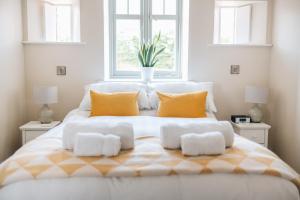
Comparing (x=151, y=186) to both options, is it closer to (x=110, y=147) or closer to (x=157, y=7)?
(x=110, y=147)

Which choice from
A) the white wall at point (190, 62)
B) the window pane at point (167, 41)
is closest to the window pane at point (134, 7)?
the window pane at point (167, 41)

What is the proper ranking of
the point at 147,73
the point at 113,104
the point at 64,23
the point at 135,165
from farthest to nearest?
the point at 64,23
the point at 147,73
the point at 113,104
the point at 135,165

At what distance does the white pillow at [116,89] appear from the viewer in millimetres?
3477

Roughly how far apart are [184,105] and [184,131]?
1098 millimetres

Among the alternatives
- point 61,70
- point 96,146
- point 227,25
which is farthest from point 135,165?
point 227,25

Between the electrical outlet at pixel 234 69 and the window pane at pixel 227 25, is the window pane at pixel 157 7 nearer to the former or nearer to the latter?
the window pane at pixel 227 25

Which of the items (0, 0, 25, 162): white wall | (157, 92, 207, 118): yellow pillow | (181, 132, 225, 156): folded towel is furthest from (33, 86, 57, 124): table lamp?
(181, 132, 225, 156): folded towel

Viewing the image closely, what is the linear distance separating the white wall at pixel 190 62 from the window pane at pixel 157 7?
0.49 metres

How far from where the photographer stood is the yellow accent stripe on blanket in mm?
1774

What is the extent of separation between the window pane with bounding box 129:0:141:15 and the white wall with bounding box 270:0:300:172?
5.56 ft

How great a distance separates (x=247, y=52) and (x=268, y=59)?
279mm

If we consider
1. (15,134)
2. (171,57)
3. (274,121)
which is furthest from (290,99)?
(15,134)

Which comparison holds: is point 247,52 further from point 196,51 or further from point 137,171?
point 137,171

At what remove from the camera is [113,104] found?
3248 millimetres
